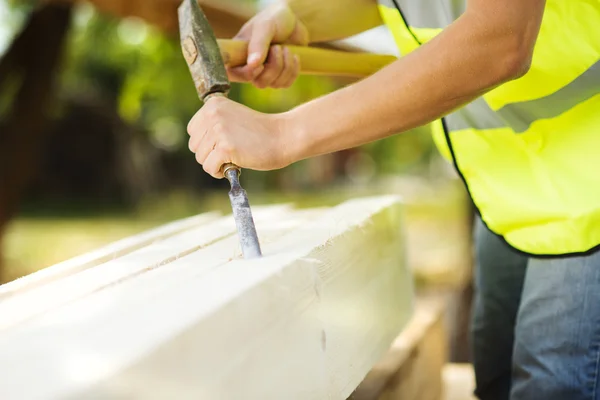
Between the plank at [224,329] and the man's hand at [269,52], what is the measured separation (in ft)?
1.21

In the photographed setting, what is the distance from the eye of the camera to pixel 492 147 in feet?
4.55

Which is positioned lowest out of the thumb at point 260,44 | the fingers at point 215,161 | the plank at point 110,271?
the plank at point 110,271

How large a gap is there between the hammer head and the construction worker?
0.11m

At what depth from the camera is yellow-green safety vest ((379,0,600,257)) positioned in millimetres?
1187

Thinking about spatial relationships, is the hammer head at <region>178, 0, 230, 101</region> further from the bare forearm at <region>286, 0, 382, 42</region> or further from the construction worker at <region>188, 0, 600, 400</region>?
the bare forearm at <region>286, 0, 382, 42</region>

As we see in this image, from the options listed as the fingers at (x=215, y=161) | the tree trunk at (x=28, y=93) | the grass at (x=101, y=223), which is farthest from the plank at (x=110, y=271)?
the grass at (x=101, y=223)

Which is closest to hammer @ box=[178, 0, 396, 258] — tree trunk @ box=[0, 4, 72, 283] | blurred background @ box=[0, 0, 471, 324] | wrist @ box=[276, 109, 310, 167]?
wrist @ box=[276, 109, 310, 167]

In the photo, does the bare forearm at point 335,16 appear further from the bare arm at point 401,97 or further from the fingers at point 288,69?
the bare arm at point 401,97

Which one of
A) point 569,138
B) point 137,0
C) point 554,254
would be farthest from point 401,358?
point 137,0

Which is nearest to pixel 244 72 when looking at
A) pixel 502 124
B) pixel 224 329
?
pixel 502 124

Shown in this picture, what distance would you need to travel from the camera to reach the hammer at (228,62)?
1.12 m

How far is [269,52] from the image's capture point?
59.7 inches

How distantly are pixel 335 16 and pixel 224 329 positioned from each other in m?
1.09

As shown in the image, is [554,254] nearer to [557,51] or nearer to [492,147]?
[492,147]
